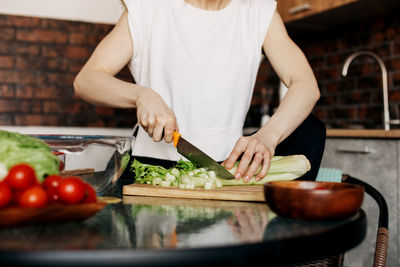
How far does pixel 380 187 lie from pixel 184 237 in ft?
6.92

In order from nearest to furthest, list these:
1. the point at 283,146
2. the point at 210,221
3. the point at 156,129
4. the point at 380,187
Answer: the point at 210,221 < the point at 156,129 < the point at 283,146 < the point at 380,187

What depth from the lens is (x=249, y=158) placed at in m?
1.17

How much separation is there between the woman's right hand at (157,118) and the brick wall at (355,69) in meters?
2.26

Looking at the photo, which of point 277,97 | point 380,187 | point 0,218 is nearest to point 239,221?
point 0,218

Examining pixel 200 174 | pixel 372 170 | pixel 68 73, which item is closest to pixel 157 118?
pixel 200 174

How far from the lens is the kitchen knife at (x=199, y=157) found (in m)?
1.16

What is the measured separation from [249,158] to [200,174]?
128 mm

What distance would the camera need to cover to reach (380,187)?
97.6 inches

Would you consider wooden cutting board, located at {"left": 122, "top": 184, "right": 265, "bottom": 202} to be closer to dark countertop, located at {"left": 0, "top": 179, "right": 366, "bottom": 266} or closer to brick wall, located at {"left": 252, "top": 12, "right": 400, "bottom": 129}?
dark countertop, located at {"left": 0, "top": 179, "right": 366, "bottom": 266}

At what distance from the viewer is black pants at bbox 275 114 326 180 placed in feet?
4.50

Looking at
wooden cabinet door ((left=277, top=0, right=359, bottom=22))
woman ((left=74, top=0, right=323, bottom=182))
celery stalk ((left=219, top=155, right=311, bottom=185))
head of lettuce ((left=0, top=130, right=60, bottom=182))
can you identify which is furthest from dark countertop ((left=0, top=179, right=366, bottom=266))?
wooden cabinet door ((left=277, top=0, right=359, bottom=22))

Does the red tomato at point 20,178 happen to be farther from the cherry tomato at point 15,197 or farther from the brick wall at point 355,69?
the brick wall at point 355,69

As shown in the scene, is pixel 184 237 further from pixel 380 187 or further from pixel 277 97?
pixel 277 97

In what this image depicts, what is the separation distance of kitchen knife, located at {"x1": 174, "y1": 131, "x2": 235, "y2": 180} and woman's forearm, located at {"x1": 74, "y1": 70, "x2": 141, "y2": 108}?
0.19 m
